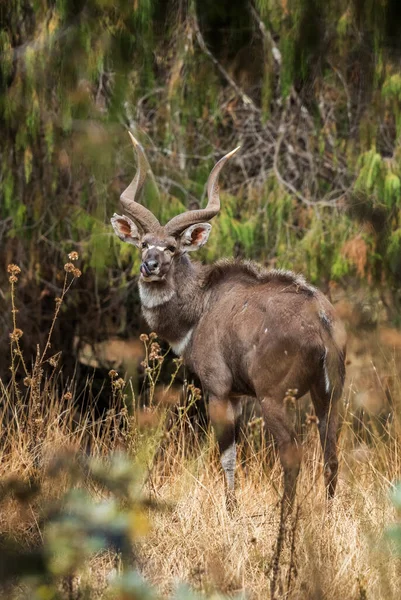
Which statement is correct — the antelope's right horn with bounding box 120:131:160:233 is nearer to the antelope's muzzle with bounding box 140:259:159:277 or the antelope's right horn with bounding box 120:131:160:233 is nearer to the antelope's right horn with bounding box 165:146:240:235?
the antelope's right horn with bounding box 165:146:240:235

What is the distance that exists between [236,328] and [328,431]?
0.91m

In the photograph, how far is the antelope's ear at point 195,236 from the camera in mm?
7211

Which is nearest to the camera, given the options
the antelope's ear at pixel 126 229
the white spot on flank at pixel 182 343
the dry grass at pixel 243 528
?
the dry grass at pixel 243 528

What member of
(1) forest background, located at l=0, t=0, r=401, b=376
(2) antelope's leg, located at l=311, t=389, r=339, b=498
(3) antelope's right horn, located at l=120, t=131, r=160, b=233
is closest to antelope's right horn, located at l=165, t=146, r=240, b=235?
(3) antelope's right horn, located at l=120, t=131, r=160, b=233

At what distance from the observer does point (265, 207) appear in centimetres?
898

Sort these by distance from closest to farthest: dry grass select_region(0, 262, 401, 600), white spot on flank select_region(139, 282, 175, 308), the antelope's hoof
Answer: dry grass select_region(0, 262, 401, 600)
the antelope's hoof
white spot on flank select_region(139, 282, 175, 308)

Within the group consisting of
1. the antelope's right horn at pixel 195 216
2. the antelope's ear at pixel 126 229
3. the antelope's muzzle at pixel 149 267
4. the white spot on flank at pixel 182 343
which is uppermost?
the antelope's right horn at pixel 195 216

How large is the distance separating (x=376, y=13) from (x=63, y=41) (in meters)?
2.67

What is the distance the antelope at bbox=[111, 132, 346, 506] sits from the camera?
19.5 feet

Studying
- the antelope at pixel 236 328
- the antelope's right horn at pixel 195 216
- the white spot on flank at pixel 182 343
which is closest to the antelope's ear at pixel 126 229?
the antelope at pixel 236 328

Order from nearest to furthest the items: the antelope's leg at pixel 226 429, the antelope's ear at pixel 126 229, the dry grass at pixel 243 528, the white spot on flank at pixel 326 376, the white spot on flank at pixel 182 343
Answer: the dry grass at pixel 243 528 → the white spot on flank at pixel 326 376 → the antelope's leg at pixel 226 429 → the white spot on flank at pixel 182 343 → the antelope's ear at pixel 126 229

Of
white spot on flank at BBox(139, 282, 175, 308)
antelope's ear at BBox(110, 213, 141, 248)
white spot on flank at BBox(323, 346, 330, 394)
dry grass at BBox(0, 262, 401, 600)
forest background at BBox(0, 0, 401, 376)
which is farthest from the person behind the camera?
antelope's ear at BBox(110, 213, 141, 248)

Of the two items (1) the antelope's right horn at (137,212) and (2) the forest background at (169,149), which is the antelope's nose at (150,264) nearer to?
(1) the antelope's right horn at (137,212)

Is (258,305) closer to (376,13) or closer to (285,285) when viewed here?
(285,285)
